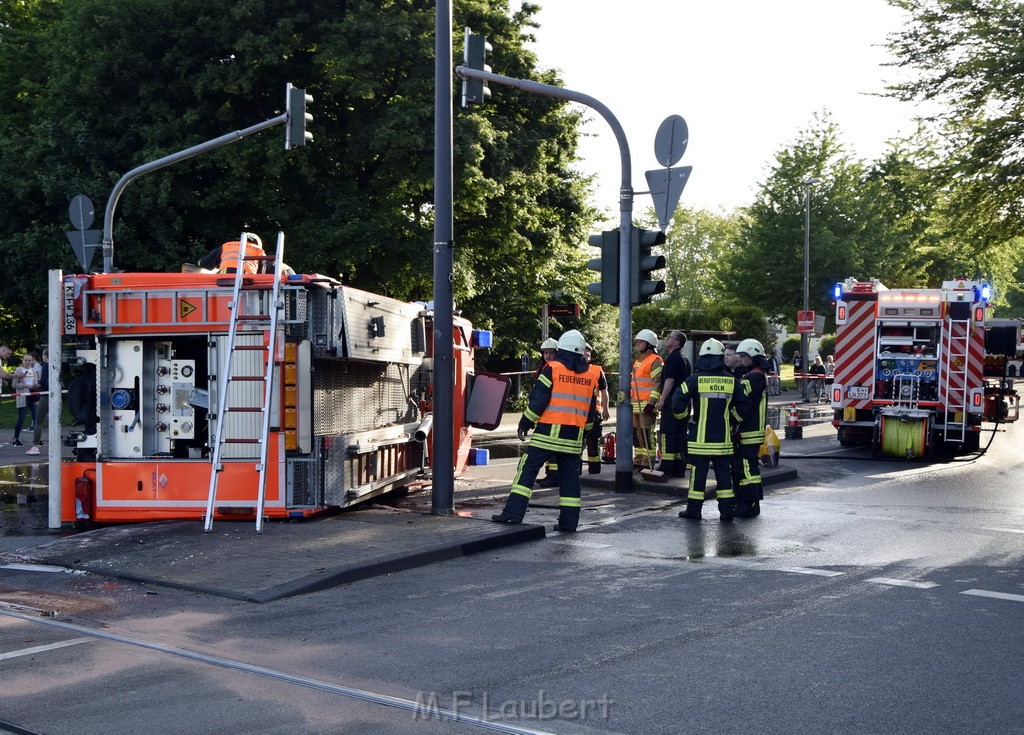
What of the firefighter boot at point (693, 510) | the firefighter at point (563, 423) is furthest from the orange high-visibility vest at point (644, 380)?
the firefighter at point (563, 423)

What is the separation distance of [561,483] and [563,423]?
0.55 m

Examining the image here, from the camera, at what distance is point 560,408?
33.7 ft

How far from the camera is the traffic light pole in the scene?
42.0ft

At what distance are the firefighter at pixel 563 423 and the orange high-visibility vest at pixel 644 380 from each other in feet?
13.3

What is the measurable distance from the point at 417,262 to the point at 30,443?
8.35 meters

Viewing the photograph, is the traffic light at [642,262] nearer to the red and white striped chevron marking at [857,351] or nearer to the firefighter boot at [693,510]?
the firefighter boot at [693,510]

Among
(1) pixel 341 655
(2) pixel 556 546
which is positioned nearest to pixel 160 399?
(2) pixel 556 546

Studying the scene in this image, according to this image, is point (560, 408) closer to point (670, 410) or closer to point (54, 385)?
point (670, 410)

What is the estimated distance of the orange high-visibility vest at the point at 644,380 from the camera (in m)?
14.3

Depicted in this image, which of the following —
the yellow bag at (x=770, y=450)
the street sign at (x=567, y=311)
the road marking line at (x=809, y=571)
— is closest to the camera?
the road marking line at (x=809, y=571)

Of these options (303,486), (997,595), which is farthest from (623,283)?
(997,595)

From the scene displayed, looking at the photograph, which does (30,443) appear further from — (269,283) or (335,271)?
(269,283)

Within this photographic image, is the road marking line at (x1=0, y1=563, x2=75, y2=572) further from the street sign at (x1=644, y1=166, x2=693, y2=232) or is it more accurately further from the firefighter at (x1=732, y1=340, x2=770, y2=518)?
the street sign at (x1=644, y1=166, x2=693, y2=232)

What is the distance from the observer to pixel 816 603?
721 cm
